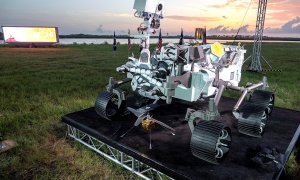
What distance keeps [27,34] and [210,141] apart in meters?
50.6

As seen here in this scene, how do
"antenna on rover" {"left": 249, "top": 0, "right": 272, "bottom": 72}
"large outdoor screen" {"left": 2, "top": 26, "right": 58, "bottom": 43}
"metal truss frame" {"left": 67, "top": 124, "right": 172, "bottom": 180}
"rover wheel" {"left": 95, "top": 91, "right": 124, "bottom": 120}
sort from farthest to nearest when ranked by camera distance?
"large outdoor screen" {"left": 2, "top": 26, "right": 58, "bottom": 43}
"antenna on rover" {"left": 249, "top": 0, "right": 272, "bottom": 72}
"rover wheel" {"left": 95, "top": 91, "right": 124, "bottom": 120}
"metal truss frame" {"left": 67, "top": 124, "right": 172, "bottom": 180}

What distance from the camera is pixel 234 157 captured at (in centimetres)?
460

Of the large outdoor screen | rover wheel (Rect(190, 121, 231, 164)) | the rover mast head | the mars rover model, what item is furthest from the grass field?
the large outdoor screen

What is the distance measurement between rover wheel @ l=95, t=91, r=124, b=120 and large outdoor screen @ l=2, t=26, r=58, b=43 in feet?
150

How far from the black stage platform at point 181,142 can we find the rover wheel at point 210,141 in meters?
0.18

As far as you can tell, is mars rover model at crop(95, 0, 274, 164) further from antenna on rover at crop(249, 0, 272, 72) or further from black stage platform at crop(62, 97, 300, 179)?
antenna on rover at crop(249, 0, 272, 72)

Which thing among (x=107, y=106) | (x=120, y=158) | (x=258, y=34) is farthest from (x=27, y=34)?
(x=120, y=158)

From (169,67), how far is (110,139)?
7.81ft

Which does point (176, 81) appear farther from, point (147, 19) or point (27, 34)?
point (27, 34)

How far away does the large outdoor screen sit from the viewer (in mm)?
46031

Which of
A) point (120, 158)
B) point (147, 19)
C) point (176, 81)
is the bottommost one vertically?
point (120, 158)

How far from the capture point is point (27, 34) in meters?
46.5

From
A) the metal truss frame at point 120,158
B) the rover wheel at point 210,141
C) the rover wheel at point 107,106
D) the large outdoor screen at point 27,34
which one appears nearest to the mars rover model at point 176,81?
the rover wheel at point 107,106

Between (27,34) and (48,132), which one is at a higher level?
(27,34)
